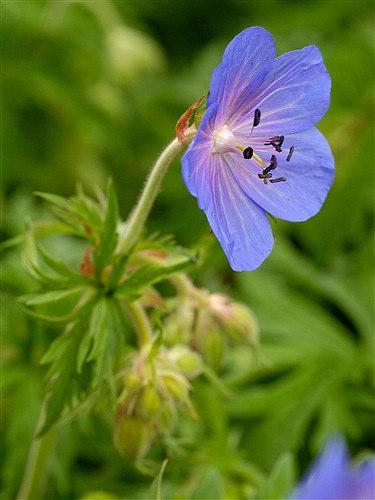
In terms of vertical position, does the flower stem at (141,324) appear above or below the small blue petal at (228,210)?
below

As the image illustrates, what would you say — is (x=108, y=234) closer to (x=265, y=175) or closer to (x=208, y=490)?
(x=265, y=175)

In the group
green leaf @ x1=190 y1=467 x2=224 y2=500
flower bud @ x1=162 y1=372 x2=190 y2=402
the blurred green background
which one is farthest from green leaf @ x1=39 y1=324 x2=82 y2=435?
the blurred green background

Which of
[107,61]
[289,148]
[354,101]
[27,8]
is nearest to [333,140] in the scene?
[354,101]

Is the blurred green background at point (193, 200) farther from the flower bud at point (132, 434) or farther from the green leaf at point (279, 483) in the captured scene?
the flower bud at point (132, 434)

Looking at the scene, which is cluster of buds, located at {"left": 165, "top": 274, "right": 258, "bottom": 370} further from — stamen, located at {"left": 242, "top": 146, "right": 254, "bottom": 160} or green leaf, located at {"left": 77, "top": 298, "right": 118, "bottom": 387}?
stamen, located at {"left": 242, "top": 146, "right": 254, "bottom": 160}

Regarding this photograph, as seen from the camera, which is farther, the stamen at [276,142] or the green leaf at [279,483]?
the green leaf at [279,483]

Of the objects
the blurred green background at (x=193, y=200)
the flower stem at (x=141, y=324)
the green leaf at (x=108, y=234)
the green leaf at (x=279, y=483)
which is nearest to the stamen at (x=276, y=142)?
the green leaf at (x=108, y=234)

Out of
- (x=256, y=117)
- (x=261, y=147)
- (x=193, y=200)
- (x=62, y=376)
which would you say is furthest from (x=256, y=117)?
(x=193, y=200)
